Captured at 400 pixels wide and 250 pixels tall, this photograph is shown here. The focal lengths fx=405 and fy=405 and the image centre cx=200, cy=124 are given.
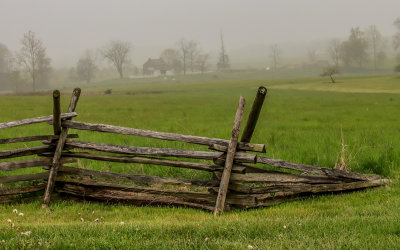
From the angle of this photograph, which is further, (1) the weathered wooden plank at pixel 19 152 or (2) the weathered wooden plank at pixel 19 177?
(2) the weathered wooden plank at pixel 19 177

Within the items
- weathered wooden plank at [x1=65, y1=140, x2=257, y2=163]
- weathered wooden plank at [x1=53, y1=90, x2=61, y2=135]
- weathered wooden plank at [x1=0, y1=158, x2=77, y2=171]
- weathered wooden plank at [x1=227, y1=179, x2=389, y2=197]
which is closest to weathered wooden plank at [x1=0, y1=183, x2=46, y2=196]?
weathered wooden plank at [x1=0, y1=158, x2=77, y2=171]

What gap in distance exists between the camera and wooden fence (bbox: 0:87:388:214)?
5.99 m

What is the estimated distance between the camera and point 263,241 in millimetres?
4137

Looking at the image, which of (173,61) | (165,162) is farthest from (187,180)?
(173,61)

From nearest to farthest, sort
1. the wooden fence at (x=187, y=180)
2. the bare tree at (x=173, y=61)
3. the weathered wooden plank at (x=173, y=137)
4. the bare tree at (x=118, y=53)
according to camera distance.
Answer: the weathered wooden plank at (x=173, y=137) → the wooden fence at (x=187, y=180) → the bare tree at (x=118, y=53) → the bare tree at (x=173, y=61)

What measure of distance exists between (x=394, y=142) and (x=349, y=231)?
605 cm

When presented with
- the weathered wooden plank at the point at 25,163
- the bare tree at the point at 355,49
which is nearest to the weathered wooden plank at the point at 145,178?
the weathered wooden plank at the point at 25,163

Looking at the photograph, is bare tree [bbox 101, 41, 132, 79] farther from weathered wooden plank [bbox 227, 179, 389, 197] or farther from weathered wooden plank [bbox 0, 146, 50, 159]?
weathered wooden plank [bbox 227, 179, 389, 197]

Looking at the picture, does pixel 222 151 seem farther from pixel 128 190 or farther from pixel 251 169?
pixel 128 190

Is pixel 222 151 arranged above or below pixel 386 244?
above

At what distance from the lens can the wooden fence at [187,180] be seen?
5991 mm

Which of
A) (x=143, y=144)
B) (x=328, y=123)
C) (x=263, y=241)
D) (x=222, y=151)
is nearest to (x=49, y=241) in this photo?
(x=263, y=241)

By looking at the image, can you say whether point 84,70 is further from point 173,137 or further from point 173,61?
point 173,137

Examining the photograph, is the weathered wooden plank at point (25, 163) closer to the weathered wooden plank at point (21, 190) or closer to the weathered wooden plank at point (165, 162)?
the weathered wooden plank at point (165, 162)
